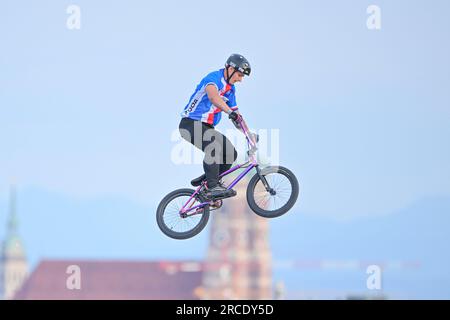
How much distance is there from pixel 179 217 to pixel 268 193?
1.91 m

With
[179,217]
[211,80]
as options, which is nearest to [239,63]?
[211,80]

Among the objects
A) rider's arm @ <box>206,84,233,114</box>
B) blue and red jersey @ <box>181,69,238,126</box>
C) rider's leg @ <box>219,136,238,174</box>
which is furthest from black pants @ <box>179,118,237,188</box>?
rider's arm @ <box>206,84,233,114</box>

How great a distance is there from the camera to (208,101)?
22.2 m

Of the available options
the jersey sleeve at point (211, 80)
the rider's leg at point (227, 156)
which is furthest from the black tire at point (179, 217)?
the jersey sleeve at point (211, 80)

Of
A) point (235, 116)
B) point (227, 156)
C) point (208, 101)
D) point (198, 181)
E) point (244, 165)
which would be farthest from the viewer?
point (198, 181)

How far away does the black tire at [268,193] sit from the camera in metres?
22.0

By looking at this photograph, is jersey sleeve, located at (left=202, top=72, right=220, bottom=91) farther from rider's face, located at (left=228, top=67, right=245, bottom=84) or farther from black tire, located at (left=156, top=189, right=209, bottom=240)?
black tire, located at (left=156, top=189, right=209, bottom=240)

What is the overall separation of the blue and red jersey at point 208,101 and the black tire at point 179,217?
167 cm

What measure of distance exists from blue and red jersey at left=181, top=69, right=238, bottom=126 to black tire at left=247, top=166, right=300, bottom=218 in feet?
4.40

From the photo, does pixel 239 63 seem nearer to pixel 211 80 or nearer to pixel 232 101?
pixel 211 80

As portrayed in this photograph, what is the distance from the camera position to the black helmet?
21.6 m

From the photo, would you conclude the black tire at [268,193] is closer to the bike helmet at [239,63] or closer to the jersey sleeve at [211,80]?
the jersey sleeve at [211,80]
